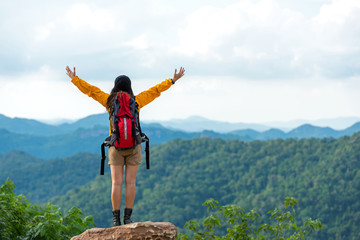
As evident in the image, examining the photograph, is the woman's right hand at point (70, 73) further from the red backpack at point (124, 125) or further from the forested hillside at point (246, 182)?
the forested hillside at point (246, 182)

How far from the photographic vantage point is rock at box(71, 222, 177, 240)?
6.93 meters

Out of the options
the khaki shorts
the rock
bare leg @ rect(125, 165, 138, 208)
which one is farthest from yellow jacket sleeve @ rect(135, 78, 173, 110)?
the rock

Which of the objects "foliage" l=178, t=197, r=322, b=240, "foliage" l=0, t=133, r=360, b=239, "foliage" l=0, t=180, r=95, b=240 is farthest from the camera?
"foliage" l=0, t=133, r=360, b=239

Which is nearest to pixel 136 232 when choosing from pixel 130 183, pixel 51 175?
pixel 130 183

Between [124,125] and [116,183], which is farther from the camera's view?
[116,183]

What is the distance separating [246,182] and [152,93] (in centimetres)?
11371

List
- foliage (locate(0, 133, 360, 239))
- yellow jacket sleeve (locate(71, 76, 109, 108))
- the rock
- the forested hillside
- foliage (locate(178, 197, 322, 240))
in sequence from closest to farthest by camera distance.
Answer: the rock
yellow jacket sleeve (locate(71, 76, 109, 108))
foliage (locate(178, 197, 322, 240))
the forested hillside
foliage (locate(0, 133, 360, 239))

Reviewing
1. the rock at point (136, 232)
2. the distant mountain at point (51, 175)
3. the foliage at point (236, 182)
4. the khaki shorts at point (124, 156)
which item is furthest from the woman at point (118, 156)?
the distant mountain at point (51, 175)

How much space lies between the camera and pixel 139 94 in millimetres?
7512

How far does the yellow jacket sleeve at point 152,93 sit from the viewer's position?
7.50 m

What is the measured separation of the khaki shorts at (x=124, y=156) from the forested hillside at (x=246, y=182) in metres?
78.3

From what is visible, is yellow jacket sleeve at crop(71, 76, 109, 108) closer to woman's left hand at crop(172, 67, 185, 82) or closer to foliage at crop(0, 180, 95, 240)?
A: woman's left hand at crop(172, 67, 185, 82)

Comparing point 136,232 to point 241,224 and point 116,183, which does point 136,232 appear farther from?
point 241,224

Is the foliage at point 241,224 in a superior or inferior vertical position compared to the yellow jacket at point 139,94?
inferior
